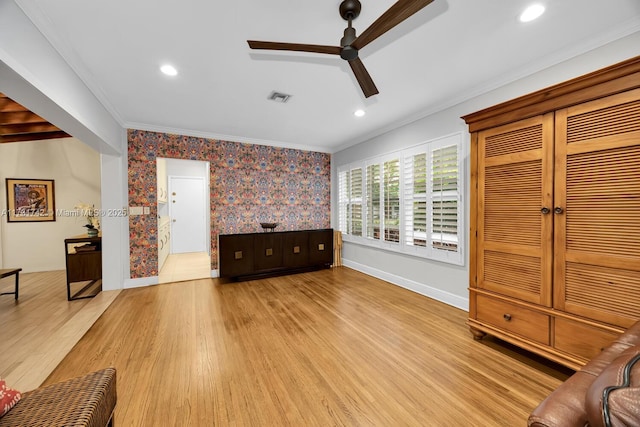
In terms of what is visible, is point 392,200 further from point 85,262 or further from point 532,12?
point 85,262

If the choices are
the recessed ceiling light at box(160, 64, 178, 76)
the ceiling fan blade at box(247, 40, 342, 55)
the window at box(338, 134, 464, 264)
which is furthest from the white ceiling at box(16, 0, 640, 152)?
the window at box(338, 134, 464, 264)

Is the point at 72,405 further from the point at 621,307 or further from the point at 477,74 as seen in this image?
the point at 477,74

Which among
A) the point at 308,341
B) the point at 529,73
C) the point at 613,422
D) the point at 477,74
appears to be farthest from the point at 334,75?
the point at 613,422

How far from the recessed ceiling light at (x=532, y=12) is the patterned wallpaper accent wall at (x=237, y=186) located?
3.99 meters

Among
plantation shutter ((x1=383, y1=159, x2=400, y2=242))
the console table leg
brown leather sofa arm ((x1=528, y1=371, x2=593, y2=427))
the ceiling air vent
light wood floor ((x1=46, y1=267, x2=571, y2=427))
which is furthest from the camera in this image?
plantation shutter ((x1=383, y1=159, x2=400, y2=242))

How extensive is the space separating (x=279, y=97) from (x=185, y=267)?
4.08 m

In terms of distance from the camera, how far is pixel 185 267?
207 inches

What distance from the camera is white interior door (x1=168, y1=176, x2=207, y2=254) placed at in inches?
264

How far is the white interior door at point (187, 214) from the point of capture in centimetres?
671

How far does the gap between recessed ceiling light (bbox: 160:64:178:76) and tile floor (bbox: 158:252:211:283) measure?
3261 millimetres

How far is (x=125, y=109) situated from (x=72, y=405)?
142 inches

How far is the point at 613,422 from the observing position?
606mm

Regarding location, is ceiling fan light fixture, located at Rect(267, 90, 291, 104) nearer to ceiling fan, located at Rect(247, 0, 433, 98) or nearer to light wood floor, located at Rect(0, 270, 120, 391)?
ceiling fan, located at Rect(247, 0, 433, 98)

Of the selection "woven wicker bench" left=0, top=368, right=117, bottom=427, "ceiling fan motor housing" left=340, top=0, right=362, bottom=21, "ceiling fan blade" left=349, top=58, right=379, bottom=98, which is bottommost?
"woven wicker bench" left=0, top=368, right=117, bottom=427
